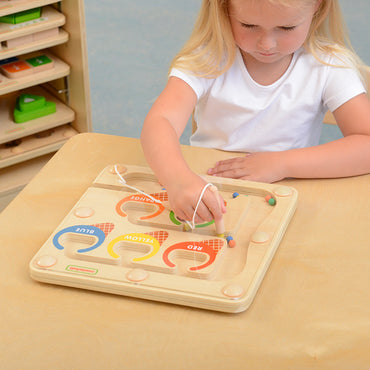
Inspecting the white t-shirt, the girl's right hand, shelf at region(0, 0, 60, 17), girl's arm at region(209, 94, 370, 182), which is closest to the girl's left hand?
girl's arm at region(209, 94, 370, 182)

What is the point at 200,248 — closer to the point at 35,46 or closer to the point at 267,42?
the point at 267,42

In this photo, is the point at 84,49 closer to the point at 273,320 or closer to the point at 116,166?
the point at 116,166

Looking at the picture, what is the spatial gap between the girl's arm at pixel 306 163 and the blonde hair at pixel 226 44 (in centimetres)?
22

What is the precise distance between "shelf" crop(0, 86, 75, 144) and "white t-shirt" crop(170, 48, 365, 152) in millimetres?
753

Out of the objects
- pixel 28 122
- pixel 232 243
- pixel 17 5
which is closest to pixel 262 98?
pixel 232 243

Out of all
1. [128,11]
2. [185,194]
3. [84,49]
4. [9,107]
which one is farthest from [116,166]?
[128,11]

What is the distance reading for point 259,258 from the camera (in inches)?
32.7

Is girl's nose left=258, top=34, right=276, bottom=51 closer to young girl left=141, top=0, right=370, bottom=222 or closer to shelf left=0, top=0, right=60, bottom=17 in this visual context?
young girl left=141, top=0, right=370, bottom=222

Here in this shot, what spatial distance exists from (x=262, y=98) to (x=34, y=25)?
812 mm

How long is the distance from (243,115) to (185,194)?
16.9 inches

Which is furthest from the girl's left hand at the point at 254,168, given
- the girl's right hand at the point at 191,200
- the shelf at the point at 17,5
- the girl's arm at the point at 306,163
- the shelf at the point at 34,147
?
the shelf at the point at 34,147

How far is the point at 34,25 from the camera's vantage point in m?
1.79

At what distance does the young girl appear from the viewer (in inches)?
40.6

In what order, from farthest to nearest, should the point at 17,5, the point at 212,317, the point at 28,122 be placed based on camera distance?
the point at 28,122, the point at 17,5, the point at 212,317
